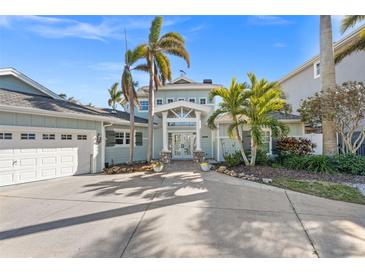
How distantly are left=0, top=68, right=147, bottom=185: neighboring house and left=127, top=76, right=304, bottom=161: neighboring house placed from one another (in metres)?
3.88

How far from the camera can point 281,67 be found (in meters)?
18.0

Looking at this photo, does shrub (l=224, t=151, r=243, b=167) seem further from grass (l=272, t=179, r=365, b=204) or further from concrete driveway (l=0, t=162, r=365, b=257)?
concrete driveway (l=0, t=162, r=365, b=257)

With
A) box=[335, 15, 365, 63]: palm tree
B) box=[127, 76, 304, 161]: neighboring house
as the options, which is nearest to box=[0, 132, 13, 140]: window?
box=[127, 76, 304, 161]: neighboring house

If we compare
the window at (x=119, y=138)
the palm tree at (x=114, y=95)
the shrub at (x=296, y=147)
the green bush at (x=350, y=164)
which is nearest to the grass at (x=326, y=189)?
the green bush at (x=350, y=164)

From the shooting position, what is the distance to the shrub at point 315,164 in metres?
8.52

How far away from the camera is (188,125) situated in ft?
50.8

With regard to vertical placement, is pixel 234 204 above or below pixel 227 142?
below

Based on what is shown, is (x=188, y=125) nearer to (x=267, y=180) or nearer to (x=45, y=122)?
(x=267, y=180)

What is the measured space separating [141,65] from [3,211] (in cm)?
960

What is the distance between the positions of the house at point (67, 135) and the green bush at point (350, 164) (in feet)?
14.3

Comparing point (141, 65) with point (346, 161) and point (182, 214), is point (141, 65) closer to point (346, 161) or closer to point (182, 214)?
point (182, 214)

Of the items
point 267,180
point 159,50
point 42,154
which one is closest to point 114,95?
point 159,50
